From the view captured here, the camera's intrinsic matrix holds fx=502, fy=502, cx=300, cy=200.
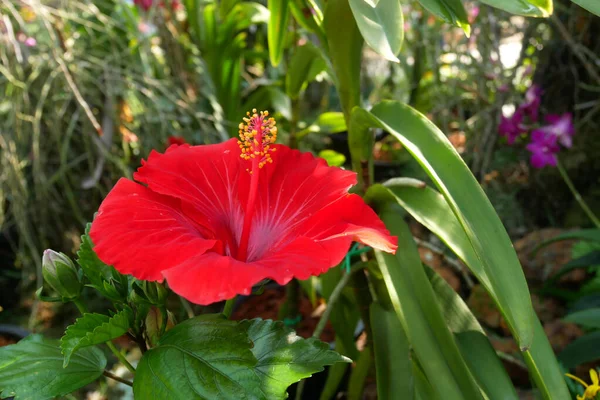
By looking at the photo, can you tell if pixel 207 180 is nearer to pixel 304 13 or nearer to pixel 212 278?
pixel 212 278

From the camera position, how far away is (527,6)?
499 mm

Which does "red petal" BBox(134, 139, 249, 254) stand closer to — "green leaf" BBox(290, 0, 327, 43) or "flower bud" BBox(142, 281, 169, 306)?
"flower bud" BBox(142, 281, 169, 306)

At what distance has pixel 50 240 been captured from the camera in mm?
1606

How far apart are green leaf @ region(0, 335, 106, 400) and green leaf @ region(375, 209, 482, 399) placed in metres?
0.35

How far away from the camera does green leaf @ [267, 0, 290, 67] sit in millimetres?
773

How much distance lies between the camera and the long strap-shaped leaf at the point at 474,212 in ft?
1.56

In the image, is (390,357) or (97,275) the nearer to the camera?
(97,275)

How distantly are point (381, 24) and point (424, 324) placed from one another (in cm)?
34

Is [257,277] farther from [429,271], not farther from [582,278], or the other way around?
[582,278]

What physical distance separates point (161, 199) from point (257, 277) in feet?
0.63

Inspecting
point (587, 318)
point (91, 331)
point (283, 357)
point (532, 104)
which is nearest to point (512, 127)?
point (532, 104)

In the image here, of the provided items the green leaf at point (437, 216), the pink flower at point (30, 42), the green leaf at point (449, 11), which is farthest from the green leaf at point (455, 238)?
the pink flower at point (30, 42)

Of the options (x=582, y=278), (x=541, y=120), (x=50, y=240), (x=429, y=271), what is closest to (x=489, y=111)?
(x=541, y=120)

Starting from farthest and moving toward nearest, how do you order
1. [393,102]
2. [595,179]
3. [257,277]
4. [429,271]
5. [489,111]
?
1. [595,179]
2. [489,111]
3. [429,271]
4. [393,102]
5. [257,277]
